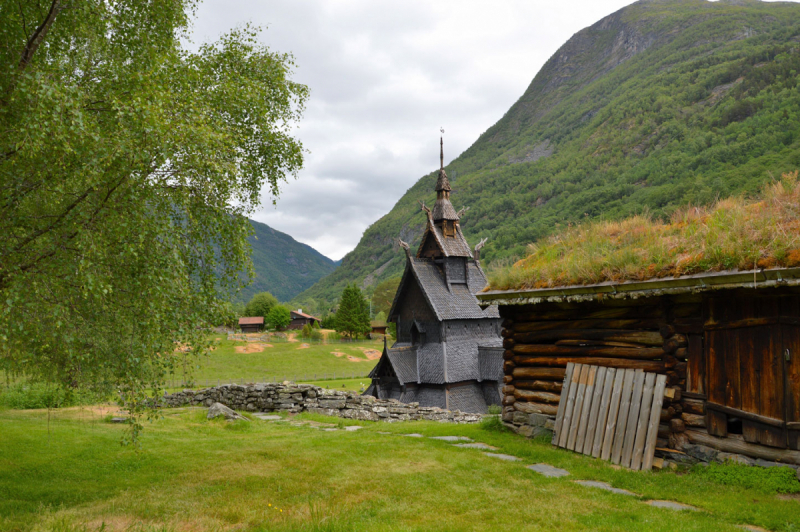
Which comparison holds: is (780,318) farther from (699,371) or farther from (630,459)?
(630,459)

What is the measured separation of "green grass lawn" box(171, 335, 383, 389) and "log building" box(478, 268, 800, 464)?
4303 cm

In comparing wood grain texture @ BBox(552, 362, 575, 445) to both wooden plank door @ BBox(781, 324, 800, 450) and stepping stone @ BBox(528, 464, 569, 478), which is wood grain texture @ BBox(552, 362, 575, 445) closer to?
stepping stone @ BBox(528, 464, 569, 478)

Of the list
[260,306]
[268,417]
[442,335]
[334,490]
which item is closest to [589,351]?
[334,490]

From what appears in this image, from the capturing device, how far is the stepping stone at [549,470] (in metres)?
7.78

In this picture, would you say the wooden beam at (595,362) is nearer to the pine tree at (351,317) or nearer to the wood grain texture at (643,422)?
the wood grain texture at (643,422)

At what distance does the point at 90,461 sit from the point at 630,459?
417 inches

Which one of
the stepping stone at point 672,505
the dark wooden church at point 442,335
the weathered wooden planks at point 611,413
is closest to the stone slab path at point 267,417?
the weathered wooden planks at point 611,413

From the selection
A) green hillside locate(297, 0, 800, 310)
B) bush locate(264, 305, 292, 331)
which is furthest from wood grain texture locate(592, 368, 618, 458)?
bush locate(264, 305, 292, 331)

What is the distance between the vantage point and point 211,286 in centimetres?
845

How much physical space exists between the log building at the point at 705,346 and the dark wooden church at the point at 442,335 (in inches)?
630

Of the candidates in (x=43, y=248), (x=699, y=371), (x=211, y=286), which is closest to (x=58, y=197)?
(x=43, y=248)

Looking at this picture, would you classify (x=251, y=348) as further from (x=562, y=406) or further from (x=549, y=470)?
(x=549, y=470)

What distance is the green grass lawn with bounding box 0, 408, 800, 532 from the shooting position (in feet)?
18.4

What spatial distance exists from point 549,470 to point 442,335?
1847 centimetres
